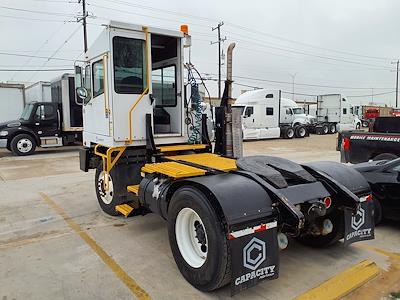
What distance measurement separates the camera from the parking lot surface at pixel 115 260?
333cm

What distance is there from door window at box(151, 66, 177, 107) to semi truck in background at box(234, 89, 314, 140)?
58.3 feet

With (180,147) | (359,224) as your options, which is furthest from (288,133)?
(359,224)

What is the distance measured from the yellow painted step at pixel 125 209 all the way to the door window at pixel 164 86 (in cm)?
190

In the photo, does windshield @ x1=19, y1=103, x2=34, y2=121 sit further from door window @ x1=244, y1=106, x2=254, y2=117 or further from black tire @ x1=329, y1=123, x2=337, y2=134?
black tire @ x1=329, y1=123, x2=337, y2=134

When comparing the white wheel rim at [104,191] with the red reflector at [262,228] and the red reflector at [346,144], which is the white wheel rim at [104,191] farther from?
the red reflector at [346,144]

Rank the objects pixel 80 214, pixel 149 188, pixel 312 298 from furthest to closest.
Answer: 1. pixel 80 214
2. pixel 149 188
3. pixel 312 298

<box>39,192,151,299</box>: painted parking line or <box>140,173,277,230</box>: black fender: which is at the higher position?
<box>140,173,277,230</box>: black fender

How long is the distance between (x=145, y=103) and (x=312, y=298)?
11.4 ft

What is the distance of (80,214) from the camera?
604cm

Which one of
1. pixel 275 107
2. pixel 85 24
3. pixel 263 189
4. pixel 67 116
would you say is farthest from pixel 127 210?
pixel 85 24

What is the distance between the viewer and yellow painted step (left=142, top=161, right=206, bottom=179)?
358 centimetres

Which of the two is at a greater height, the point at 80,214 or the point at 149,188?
the point at 149,188

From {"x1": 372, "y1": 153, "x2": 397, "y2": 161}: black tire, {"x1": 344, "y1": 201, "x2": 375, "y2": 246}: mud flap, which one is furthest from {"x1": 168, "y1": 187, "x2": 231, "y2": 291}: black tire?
{"x1": 372, "y1": 153, "x2": 397, "y2": 161}: black tire

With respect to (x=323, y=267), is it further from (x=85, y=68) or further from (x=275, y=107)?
(x=275, y=107)
